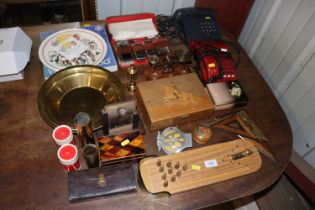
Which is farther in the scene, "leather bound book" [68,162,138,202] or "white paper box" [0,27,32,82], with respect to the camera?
"white paper box" [0,27,32,82]

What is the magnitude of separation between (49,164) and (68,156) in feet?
0.35

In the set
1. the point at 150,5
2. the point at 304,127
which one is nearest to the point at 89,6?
the point at 150,5

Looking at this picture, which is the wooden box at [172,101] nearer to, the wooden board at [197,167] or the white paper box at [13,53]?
the wooden board at [197,167]

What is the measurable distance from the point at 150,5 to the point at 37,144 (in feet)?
3.00

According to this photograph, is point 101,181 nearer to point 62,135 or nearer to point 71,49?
point 62,135

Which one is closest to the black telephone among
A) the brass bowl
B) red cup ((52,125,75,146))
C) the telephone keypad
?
the telephone keypad

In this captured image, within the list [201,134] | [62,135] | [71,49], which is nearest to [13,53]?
[71,49]

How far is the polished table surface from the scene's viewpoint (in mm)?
921

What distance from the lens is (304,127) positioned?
136cm

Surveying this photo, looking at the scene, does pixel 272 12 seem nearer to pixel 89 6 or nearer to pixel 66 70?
pixel 89 6

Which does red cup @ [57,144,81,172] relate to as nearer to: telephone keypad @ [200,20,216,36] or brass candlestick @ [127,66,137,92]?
brass candlestick @ [127,66,137,92]

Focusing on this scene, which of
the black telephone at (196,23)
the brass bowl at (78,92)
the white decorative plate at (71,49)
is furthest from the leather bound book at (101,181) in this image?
the black telephone at (196,23)

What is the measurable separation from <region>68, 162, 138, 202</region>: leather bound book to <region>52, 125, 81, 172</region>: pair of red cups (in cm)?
3

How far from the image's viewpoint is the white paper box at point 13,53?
110 cm
